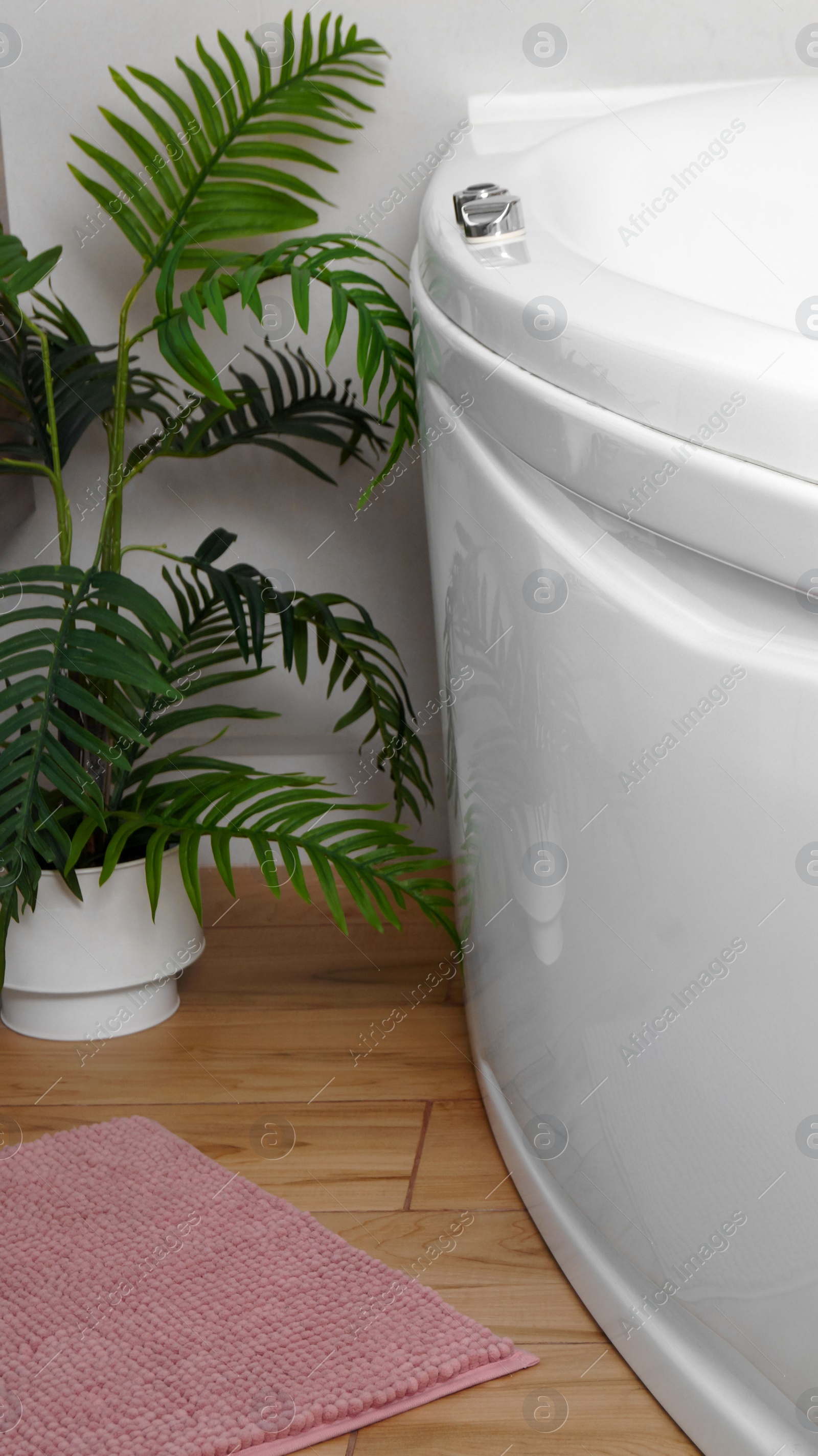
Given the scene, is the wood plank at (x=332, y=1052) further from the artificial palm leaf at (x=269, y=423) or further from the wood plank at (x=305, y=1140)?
the artificial palm leaf at (x=269, y=423)

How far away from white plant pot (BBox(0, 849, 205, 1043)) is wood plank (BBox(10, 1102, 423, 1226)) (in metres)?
0.12

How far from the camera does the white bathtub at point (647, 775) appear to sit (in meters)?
0.53

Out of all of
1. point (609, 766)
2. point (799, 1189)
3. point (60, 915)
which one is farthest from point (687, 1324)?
point (60, 915)

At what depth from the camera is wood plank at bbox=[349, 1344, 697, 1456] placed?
28.8 inches

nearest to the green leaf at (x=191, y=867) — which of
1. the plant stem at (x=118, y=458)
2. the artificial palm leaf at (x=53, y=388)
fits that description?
the plant stem at (x=118, y=458)

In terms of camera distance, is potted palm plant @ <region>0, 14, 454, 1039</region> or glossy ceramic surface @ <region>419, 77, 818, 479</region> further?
potted palm plant @ <region>0, 14, 454, 1039</region>

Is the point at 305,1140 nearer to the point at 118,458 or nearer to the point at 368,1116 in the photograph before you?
the point at 368,1116

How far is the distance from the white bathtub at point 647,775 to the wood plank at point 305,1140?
12 cm

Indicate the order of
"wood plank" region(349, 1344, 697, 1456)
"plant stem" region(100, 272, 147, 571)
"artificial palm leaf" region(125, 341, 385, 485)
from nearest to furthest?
"wood plank" region(349, 1344, 697, 1456) < "plant stem" region(100, 272, 147, 571) < "artificial palm leaf" region(125, 341, 385, 485)

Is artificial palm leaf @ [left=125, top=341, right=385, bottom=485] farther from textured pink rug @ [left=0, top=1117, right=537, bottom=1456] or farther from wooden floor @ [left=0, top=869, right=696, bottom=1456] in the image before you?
textured pink rug @ [left=0, top=1117, right=537, bottom=1456]

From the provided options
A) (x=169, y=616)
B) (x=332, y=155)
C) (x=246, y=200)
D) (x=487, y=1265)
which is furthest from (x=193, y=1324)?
(x=332, y=155)

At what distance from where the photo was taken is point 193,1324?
84 cm

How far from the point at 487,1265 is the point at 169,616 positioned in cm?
62

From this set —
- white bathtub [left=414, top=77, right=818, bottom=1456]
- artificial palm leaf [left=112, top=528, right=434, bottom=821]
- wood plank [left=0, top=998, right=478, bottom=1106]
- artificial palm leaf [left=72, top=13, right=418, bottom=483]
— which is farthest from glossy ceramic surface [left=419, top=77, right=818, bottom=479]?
wood plank [left=0, top=998, right=478, bottom=1106]
